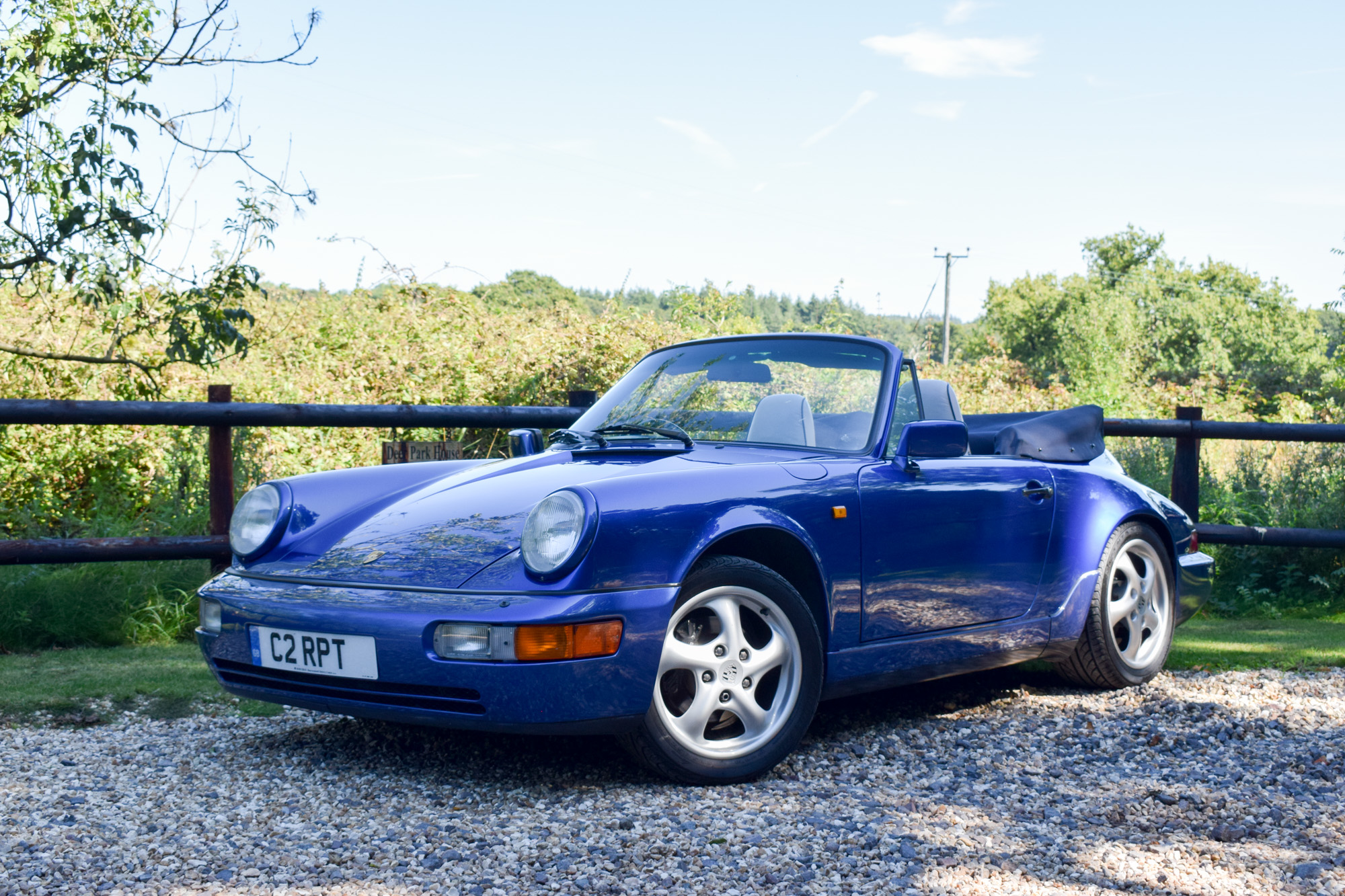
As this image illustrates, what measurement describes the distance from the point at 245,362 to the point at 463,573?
8.25m

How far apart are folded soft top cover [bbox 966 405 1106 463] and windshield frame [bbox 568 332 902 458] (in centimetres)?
67

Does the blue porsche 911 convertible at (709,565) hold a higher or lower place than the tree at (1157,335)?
lower

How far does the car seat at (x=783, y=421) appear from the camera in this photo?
4121mm

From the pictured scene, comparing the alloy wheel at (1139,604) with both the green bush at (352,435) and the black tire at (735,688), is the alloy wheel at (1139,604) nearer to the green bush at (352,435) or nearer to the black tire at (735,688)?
the green bush at (352,435)

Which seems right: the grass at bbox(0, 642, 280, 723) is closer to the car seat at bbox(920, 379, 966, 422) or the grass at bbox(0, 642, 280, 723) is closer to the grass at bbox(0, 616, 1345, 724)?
the grass at bbox(0, 616, 1345, 724)

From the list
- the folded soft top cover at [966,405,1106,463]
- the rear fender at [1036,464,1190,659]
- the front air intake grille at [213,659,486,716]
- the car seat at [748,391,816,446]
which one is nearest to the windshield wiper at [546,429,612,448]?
the car seat at [748,391,816,446]

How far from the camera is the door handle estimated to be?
441 centimetres

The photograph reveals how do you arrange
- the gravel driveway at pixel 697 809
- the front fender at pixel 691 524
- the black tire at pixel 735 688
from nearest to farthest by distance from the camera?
the gravel driveway at pixel 697 809 < the front fender at pixel 691 524 < the black tire at pixel 735 688

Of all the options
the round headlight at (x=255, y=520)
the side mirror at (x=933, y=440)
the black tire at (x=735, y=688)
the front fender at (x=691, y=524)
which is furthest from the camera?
the side mirror at (x=933, y=440)

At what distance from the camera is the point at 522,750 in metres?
3.72

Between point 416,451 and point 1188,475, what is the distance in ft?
14.9

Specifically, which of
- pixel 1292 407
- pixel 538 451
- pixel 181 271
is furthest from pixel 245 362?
pixel 1292 407

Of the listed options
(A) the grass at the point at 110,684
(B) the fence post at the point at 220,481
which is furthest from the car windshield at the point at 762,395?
(B) the fence post at the point at 220,481

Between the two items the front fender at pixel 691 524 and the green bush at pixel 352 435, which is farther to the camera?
the green bush at pixel 352 435
